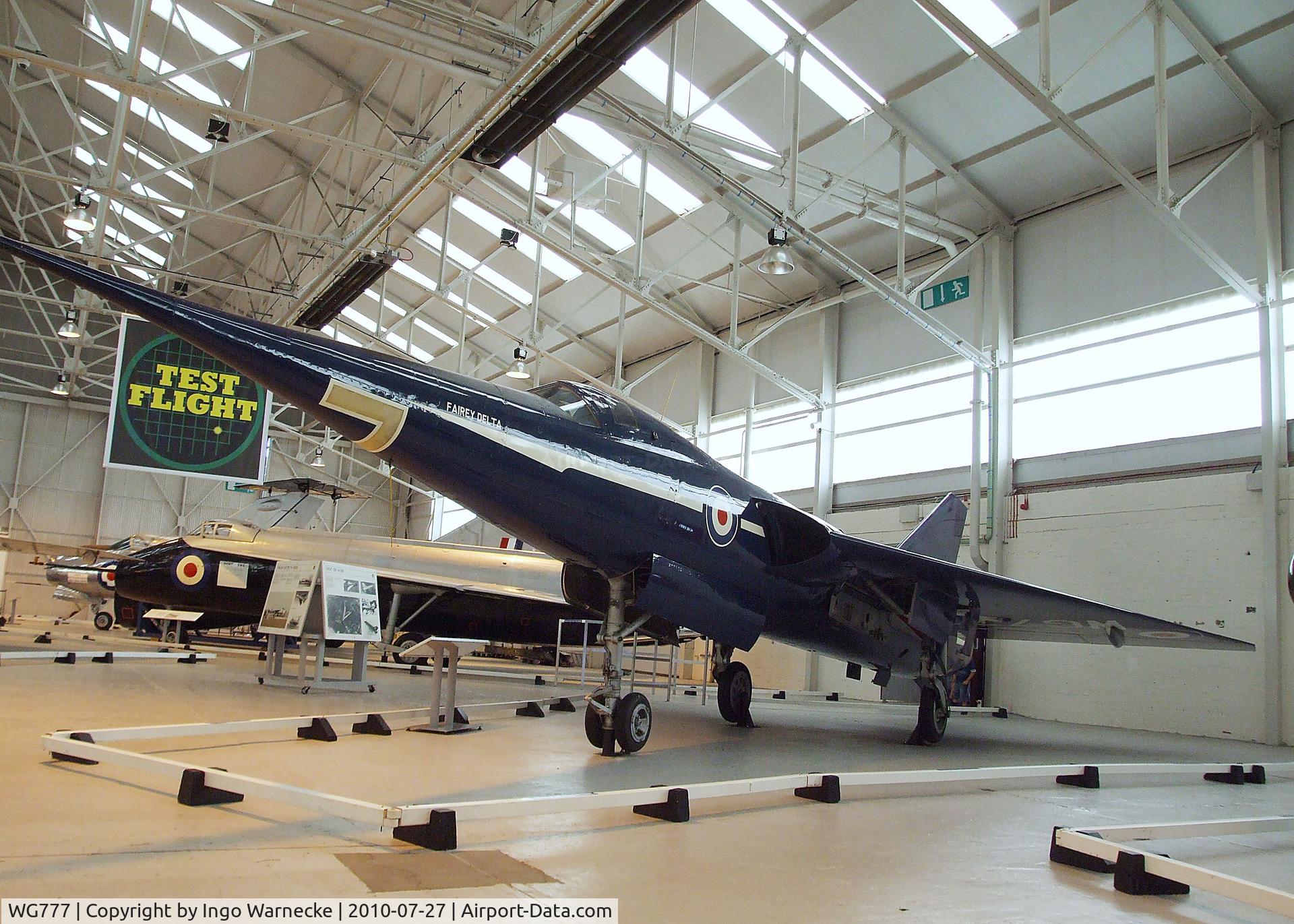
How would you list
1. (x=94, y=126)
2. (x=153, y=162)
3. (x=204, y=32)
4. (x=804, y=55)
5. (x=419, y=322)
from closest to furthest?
(x=804, y=55)
(x=204, y=32)
(x=94, y=126)
(x=153, y=162)
(x=419, y=322)

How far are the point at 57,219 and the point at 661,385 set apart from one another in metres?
22.5

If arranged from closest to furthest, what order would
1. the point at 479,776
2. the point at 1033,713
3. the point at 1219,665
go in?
the point at 479,776 → the point at 1219,665 → the point at 1033,713

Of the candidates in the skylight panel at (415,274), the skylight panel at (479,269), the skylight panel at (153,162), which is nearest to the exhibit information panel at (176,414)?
Result: the skylight panel at (479,269)

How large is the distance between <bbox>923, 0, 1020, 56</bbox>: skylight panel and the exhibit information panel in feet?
37.8

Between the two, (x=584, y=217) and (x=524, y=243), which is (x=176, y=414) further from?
(x=524, y=243)

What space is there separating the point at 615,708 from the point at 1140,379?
12.2 meters

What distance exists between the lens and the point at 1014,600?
8758 millimetres

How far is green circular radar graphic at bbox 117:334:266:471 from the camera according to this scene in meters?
11.6

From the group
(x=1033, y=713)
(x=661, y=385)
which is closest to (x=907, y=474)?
(x=1033, y=713)

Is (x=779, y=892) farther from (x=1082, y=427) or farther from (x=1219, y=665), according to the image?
(x=1082, y=427)

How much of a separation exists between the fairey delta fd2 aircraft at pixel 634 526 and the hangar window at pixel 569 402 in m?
0.01

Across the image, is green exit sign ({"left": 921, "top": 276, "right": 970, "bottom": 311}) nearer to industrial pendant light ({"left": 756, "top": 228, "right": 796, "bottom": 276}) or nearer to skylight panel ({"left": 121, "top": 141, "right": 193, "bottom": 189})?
industrial pendant light ({"left": 756, "top": 228, "right": 796, "bottom": 276})

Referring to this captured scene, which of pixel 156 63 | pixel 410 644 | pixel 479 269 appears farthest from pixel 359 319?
pixel 410 644

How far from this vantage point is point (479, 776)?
500 centimetres
